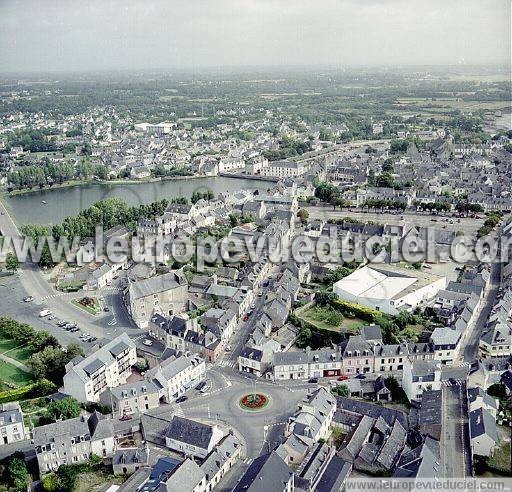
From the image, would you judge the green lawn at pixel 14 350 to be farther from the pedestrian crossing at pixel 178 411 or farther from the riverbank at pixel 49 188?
the riverbank at pixel 49 188

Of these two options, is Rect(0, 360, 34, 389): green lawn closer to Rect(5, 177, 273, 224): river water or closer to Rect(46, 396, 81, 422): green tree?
Rect(46, 396, 81, 422): green tree

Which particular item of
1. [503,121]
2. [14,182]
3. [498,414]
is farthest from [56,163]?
[503,121]

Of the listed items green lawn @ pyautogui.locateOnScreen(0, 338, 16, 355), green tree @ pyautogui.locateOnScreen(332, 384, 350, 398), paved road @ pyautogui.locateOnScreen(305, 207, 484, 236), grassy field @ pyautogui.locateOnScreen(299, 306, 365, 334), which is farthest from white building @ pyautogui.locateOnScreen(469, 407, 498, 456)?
paved road @ pyautogui.locateOnScreen(305, 207, 484, 236)

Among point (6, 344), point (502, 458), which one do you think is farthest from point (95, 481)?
point (502, 458)

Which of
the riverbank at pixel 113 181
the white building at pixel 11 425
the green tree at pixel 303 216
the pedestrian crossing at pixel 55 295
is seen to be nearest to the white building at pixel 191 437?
the white building at pixel 11 425

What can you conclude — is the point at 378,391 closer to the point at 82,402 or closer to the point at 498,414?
the point at 498,414
